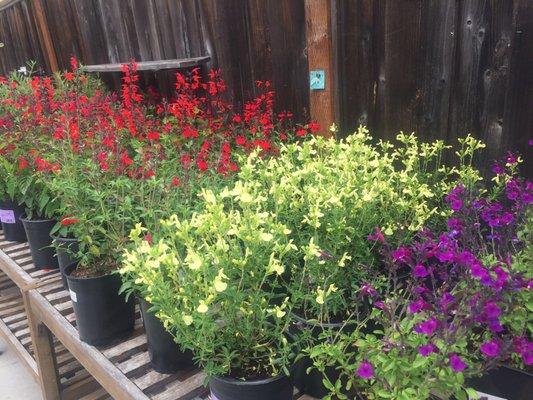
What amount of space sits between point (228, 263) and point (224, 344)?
243 millimetres

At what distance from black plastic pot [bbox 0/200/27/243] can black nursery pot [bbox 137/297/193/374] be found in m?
1.57

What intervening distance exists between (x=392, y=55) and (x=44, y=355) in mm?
2220

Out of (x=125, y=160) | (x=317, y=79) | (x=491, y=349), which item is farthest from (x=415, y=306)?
(x=317, y=79)

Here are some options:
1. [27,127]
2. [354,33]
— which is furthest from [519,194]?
[27,127]

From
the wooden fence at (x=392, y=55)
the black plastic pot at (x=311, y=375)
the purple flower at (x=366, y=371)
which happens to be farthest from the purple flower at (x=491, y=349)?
the wooden fence at (x=392, y=55)

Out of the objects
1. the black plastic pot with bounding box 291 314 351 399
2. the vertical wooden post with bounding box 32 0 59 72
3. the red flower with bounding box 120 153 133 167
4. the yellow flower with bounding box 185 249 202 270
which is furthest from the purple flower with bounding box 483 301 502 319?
the vertical wooden post with bounding box 32 0 59 72

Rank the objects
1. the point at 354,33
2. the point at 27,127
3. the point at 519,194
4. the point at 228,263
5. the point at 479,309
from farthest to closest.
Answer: the point at 27,127, the point at 354,33, the point at 519,194, the point at 228,263, the point at 479,309

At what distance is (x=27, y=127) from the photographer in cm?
241

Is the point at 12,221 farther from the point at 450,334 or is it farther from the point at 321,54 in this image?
the point at 450,334

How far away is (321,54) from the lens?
2248mm

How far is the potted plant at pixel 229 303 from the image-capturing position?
114 centimetres

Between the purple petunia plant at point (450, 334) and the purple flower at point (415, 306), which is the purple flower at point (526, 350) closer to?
the purple petunia plant at point (450, 334)

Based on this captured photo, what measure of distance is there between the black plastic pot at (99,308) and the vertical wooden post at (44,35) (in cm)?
372

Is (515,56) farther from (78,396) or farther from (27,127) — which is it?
(78,396)
